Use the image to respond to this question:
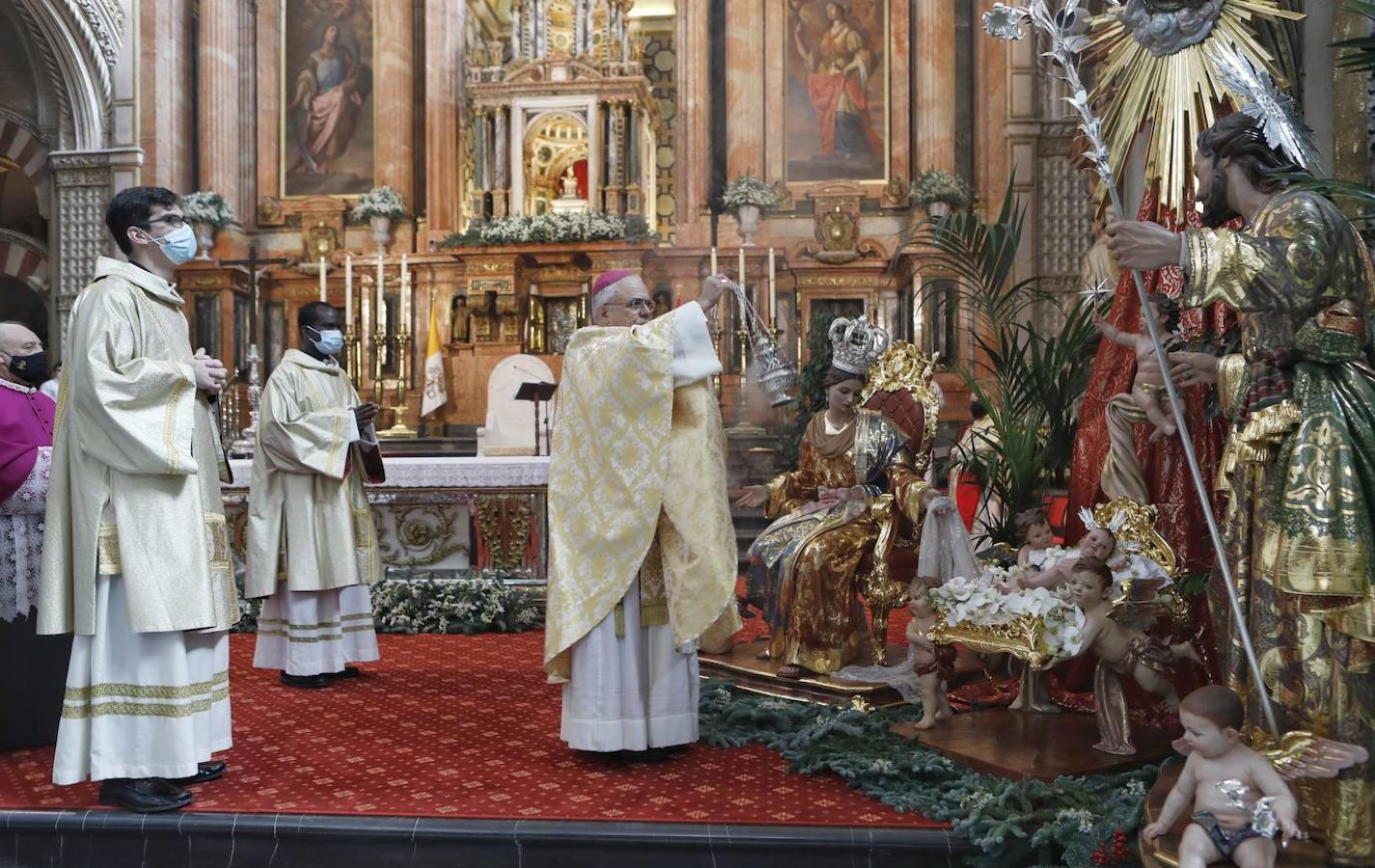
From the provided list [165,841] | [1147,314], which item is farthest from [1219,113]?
[165,841]

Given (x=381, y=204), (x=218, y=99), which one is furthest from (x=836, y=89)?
(x=218, y=99)

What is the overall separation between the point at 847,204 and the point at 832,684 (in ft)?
30.0

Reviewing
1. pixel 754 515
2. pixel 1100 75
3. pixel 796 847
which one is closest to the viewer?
pixel 796 847

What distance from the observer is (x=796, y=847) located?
3.47 m

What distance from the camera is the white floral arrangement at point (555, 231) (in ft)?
40.4

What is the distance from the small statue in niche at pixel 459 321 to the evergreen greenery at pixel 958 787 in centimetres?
901

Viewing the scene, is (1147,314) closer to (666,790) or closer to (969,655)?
(666,790)

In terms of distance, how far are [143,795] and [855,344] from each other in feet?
11.1

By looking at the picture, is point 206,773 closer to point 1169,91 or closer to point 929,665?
point 929,665

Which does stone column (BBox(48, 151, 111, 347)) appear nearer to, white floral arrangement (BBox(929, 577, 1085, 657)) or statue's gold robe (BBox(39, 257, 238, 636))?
statue's gold robe (BBox(39, 257, 238, 636))

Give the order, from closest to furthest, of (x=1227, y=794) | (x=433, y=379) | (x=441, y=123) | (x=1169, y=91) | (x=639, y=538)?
(x=1227, y=794)
(x=639, y=538)
(x=1169, y=91)
(x=433, y=379)
(x=441, y=123)

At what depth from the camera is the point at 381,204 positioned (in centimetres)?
1354

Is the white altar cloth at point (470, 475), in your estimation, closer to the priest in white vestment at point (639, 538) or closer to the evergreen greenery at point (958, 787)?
the evergreen greenery at point (958, 787)

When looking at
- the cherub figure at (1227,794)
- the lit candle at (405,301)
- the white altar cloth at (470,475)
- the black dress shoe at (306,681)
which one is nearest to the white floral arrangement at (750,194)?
the lit candle at (405,301)
